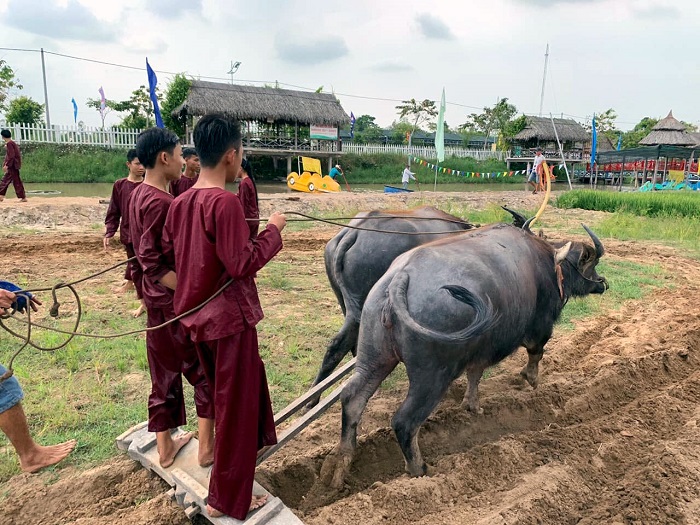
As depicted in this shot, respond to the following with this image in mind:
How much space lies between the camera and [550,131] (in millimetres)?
34875

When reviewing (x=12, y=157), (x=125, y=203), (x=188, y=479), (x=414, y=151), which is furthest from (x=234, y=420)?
(x=414, y=151)

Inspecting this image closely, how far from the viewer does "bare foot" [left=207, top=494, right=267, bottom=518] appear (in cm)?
224

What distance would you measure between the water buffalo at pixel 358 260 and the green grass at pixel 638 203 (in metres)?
11.6

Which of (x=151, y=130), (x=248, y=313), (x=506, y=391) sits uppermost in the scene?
(x=151, y=130)

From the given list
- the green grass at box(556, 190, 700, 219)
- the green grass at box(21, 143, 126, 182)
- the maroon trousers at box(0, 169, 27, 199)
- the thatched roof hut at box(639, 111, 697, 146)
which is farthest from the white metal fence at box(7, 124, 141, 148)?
the thatched roof hut at box(639, 111, 697, 146)

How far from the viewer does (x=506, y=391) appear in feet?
13.2

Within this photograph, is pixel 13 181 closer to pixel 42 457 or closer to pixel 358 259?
pixel 42 457

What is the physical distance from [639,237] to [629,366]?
7611 millimetres

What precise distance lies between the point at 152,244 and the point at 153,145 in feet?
2.00

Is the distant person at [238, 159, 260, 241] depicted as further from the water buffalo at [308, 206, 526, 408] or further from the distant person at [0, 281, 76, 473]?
the distant person at [0, 281, 76, 473]

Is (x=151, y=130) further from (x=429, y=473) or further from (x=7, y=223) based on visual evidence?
(x=7, y=223)

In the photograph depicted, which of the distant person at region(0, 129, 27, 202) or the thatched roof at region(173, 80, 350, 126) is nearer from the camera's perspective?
the distant person at region(0, 129, 27, 202)

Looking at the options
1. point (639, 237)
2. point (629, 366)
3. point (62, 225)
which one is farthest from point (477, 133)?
point (629, 366)

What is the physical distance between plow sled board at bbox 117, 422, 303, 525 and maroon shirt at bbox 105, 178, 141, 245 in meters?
2.69
